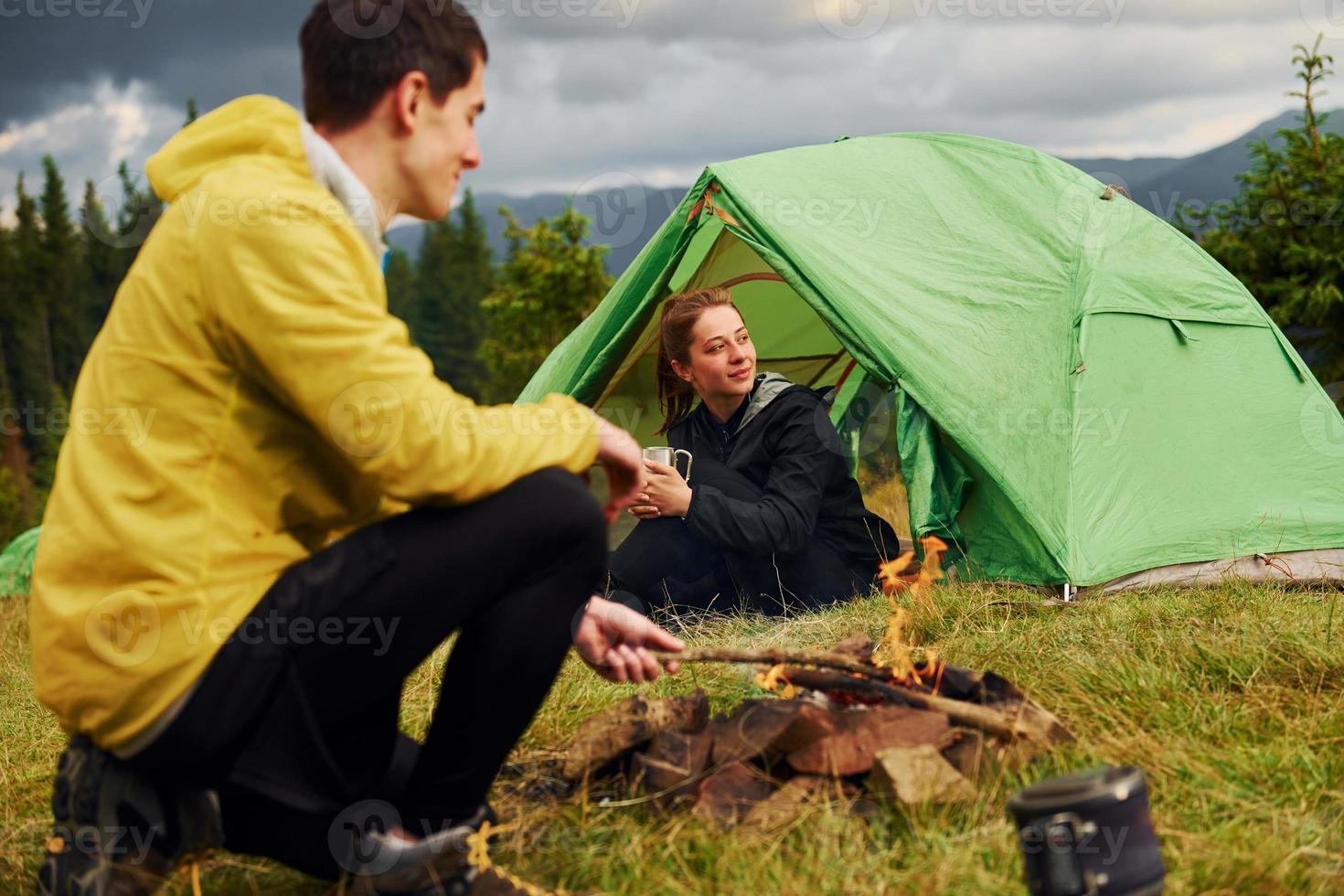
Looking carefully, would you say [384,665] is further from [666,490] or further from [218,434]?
[666,490]

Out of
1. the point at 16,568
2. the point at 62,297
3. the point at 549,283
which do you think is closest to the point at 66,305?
the point at 62,297

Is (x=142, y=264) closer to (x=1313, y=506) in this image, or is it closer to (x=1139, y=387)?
(x=1139, y=387)

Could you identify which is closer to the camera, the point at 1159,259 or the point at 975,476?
the point at 975,476

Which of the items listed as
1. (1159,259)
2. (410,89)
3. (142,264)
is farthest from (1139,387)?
(142,264)

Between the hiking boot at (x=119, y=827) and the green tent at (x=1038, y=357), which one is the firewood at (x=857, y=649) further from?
the hiking boot at (x=119, y=827)

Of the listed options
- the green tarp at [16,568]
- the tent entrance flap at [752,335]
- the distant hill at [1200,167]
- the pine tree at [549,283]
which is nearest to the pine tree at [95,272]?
the pine tree at [549,283]

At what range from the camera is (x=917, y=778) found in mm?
2043

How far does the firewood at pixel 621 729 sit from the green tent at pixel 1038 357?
1.73m

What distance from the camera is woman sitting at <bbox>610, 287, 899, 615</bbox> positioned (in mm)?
3824

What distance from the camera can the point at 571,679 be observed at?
309 cm

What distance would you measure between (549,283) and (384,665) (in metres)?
19.0

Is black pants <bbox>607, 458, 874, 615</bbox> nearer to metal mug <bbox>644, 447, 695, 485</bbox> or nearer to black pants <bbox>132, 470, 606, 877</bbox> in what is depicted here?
metal mug <bbox>644, 447, 695, 485</bbox>

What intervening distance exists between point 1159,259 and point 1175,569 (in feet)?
4.43

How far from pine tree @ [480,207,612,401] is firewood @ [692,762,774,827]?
1789 cm
